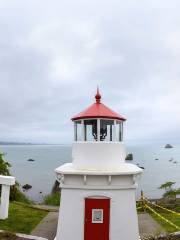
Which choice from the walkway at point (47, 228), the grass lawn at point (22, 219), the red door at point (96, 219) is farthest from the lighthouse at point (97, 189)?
the grass lawn at point (22, 219)

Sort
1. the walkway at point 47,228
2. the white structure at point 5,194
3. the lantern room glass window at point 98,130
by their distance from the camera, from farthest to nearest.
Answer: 1. the white structure at point 5,194
2. the walkway at point 47,228
3. the lantern room glass window at point 98,130

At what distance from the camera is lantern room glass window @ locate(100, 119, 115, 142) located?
11.3 meters

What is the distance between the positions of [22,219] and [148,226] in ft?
18.2

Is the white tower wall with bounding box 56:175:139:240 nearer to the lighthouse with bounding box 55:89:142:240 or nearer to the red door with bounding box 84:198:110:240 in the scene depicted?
the lighthouse with bounding box 55:89:142:240

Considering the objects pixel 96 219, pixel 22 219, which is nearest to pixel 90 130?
pixel 96 219

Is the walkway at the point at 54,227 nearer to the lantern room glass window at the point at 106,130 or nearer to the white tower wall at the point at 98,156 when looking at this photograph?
the white tower wall at the point at 98,156

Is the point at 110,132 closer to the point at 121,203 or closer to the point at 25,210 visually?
the point at 121,203

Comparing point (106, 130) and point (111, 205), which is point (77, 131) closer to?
point (106, 130)

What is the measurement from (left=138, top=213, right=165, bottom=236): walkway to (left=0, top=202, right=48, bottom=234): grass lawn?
449 centimetres

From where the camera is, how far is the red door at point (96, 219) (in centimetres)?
1102

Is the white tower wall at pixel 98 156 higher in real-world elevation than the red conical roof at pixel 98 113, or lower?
lower

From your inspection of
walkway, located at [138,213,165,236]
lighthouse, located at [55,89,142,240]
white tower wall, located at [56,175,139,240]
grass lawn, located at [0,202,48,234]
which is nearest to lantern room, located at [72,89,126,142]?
lighthouse, located at [55,89,142,240]

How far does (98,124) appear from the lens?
1114 centimetres

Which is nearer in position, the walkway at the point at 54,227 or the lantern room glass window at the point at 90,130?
the lantern room glass window at the point at 90,130
